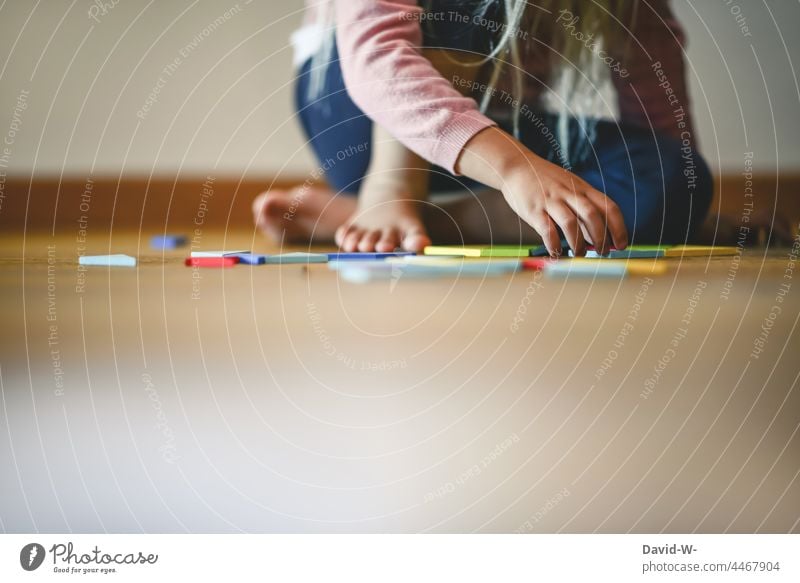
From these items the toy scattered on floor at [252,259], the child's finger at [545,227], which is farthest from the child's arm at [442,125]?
the toy scattered on floor at [252,259]

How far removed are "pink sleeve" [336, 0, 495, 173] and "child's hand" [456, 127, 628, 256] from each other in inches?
0.6

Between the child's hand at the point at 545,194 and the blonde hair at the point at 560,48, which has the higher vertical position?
the blonde hair at the point at 560,48

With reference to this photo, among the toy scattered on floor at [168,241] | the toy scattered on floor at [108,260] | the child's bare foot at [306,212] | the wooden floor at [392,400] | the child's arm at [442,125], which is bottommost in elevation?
the wooden floor at [392,400]

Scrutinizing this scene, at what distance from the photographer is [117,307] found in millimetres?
482

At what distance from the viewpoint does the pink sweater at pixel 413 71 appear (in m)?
0.53

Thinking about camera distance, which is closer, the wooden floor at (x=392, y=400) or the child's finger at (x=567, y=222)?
the wooden floor at (x=392, y=400)

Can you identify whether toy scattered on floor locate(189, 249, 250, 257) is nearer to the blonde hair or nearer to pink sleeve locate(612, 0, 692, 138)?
the blonde hair

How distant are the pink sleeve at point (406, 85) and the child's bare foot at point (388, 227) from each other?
0.12 ft

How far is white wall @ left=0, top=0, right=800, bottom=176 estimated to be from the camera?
19.7 inches

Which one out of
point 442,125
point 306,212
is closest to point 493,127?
point 442,125

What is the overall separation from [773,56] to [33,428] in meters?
0.50

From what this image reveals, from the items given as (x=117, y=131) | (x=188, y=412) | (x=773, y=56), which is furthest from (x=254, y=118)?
(x=773, y=56)

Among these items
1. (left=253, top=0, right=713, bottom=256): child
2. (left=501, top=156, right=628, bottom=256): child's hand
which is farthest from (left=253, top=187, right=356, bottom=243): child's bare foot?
(left=501, top=156, right=628, bottom=256): child's hand

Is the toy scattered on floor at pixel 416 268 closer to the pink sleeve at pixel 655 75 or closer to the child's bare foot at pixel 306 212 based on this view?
the child's bare foot at pixel 306 212
